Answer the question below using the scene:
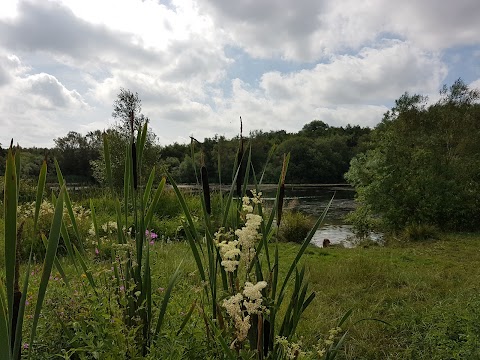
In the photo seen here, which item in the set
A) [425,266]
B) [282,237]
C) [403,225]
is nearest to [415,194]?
[403,225]

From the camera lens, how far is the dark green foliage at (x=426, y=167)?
12102mm

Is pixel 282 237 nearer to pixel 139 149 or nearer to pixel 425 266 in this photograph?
pixel 425 266

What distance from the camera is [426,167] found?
12.9m

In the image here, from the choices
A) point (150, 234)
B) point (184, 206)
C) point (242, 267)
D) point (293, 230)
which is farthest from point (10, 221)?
point (293, 230)

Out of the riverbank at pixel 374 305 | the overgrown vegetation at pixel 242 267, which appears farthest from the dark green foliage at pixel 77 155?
the riverbank at pixel 374 305

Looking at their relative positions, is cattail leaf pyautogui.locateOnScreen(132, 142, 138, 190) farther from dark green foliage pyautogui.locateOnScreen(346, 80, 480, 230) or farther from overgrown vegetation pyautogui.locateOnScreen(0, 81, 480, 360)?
dark green foliage pyautogui.locateOnScreen(346, 80, 480, 230)

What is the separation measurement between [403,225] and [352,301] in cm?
909

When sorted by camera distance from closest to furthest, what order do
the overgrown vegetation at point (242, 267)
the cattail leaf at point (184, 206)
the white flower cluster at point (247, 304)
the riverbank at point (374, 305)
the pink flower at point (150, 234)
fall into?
the white flower cluster at point (247, 304), the overgrown vegetation at point (242, 267), the cattail leaf at point (184, 206), the riverbank at point (374, 305), the pink flower at point (150, 234)

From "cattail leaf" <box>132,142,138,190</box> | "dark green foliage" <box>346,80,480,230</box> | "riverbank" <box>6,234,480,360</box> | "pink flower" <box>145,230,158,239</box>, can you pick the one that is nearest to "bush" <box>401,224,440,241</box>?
"dark green foliage" <box>346,80,480,230</box>

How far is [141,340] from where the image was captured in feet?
4.87

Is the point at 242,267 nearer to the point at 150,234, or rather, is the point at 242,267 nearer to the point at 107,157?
the point at 107,157

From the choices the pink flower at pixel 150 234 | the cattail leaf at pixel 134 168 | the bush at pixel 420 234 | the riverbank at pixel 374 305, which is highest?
the cattail leaf at pixel 134 168

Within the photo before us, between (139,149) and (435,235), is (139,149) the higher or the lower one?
the higher one

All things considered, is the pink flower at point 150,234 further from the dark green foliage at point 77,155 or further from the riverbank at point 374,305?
the dark green foliage at point 77,155
